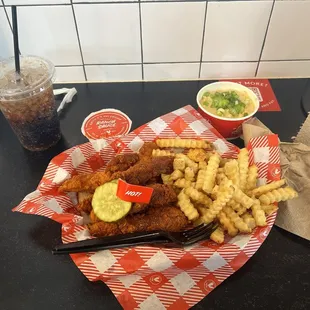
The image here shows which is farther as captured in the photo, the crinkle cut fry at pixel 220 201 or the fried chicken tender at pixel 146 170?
the fried chicken tender at pixel 146 170

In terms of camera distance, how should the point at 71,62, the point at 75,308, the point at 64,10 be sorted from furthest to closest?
the point at 71,62, the point at 64,10, the point at 75,308

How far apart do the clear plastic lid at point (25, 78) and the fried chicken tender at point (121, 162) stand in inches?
12.1

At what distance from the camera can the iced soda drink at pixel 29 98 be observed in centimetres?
94

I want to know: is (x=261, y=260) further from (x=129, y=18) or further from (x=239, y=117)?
(x=129, y=18)

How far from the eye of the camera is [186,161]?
0.95 metres

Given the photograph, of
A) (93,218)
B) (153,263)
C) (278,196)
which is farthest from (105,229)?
(278,196)

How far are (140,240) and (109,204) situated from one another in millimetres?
127

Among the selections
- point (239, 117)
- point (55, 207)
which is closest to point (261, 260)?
point (239, 117)

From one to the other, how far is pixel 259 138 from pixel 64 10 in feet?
2.64

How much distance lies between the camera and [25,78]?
962 mm

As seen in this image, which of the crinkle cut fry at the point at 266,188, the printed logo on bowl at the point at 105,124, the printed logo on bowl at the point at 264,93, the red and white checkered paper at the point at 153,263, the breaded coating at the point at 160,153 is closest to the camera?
the red and white checkered paper at the point at 153,263

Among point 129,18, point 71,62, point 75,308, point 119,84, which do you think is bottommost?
point 75,308

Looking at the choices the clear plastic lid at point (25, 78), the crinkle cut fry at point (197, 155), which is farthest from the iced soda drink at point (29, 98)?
the crinkle cut fry at point (197, 155)

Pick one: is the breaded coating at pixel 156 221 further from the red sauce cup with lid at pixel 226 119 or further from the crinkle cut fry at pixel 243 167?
the red sauce cup with lid at pixel 226 119
